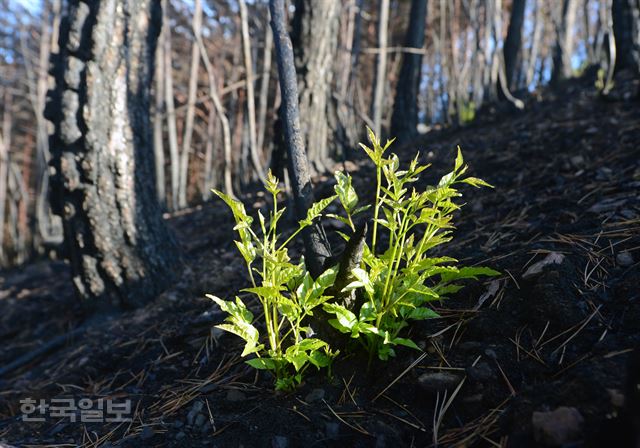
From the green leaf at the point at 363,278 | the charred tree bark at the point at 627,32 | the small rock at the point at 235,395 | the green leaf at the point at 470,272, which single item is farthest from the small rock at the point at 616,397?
the charred tree bark at the point at 627,32

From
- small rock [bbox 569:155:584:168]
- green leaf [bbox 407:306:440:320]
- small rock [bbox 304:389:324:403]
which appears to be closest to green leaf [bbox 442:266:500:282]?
green leaf [bbox 407:306:440:320]

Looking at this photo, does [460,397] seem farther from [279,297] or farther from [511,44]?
[511,44]

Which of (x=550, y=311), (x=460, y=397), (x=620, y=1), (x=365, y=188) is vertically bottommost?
(x=460, y=397)

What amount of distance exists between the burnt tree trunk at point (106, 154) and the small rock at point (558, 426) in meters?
2.13

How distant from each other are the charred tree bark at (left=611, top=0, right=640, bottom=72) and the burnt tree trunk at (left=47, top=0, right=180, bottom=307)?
328 cm

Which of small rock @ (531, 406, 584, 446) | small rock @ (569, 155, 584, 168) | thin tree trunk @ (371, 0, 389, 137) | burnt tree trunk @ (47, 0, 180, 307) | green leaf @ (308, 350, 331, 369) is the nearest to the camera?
small rock @ (531, 406, 584, 446)

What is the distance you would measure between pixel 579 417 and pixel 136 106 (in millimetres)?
2511

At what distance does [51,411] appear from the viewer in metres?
1.75

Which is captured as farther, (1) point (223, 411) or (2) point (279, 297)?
(1) point (223, 411)

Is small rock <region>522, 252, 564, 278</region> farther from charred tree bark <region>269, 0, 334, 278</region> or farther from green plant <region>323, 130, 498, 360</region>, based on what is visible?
charred tree bark <region>269, 0, 334, 278</region>

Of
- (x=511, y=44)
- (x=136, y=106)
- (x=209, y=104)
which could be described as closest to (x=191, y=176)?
(x=209, y=104)

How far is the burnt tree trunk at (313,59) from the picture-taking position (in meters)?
3.27

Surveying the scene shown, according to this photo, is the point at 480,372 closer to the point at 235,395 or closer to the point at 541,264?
the point at 541,264

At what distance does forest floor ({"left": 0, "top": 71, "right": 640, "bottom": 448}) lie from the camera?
3.56 feet
